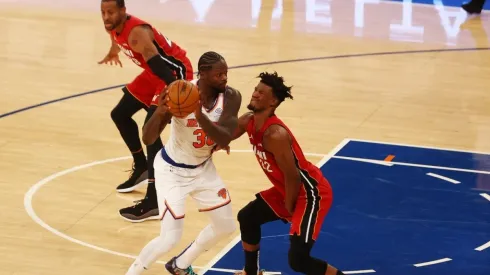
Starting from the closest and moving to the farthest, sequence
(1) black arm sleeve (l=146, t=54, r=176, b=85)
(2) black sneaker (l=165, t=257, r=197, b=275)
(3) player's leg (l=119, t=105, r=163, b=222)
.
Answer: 1. (2) black sneaker (l=165, t=257, r=197, b=275)
2. (1) black arm sleeve (l=146, t=54, r=176, b=85)
3. (3) player's leg (l=119, t=105, r=163, b=222)

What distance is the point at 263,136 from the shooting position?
23.0ft

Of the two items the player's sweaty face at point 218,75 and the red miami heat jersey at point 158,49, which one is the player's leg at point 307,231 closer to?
Result: the player's sweaty face at point 218,75

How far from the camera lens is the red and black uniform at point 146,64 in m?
8.73

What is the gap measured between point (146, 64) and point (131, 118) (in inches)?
30.5

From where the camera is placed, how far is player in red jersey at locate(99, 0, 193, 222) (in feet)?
28.0

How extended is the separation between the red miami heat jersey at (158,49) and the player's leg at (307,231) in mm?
2329

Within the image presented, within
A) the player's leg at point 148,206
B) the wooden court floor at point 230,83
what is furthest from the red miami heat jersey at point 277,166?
the player's leg at point 148,206

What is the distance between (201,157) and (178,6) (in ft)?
38.0

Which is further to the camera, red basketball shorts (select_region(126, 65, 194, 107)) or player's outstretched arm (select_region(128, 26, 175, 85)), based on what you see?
red basketball shorts (select_region(126, 65, 194, 107))

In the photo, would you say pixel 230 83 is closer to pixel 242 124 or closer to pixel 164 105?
pixel 242 124

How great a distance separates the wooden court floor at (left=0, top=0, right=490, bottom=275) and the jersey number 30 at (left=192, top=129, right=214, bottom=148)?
3.96 ft

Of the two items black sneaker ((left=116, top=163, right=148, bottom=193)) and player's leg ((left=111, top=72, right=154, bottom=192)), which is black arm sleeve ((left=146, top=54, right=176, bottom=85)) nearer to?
player's leg ((left=111, top=72, right=154, bottom=192))

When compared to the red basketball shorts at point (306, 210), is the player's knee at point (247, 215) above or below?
below

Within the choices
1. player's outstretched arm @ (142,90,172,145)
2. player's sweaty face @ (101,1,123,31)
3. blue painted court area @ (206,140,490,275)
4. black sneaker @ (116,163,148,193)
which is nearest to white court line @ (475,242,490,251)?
blue painted court area @ (206,140,490,275)
